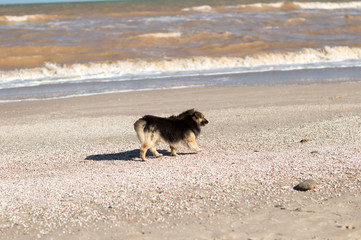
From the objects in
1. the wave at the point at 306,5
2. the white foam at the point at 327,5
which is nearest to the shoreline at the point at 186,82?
the wave at the point at 306,5

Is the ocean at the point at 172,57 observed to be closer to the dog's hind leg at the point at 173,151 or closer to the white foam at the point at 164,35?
the white foam at the point at 164,35

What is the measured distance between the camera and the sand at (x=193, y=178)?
511cm

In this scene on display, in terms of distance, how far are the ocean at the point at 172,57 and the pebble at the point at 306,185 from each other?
11375 millimetres

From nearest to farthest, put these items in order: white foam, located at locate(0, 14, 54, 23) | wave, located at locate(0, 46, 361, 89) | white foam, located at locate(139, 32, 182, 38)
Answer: wave, located at locate(0, 46, 361, 89)
white foam, located at locate(139, 32, 182, 38)
white foam, located at locate(0, 14, 54, 23)

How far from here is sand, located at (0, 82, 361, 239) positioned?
16.8ft

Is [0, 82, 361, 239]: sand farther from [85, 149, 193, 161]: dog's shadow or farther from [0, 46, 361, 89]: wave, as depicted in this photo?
[0, 46, 361, 89]: wave

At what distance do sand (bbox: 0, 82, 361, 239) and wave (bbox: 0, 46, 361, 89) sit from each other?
9.15m

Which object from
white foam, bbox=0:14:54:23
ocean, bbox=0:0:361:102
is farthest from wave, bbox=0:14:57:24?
ocean, bbox=0:0:361:102

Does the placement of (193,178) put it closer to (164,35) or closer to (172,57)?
(172,57)

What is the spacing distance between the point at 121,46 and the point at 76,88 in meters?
11.4

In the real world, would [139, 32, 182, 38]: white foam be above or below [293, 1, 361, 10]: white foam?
above

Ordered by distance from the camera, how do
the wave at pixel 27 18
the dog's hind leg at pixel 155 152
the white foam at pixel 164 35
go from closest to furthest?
1. the dog's hind leg at pixel 155 152
2. the white foam at pixel 164 35
3. the wave at pixel 27 18

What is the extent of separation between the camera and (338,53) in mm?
25172

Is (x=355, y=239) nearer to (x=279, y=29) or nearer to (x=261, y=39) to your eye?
(x=261, y=39)
